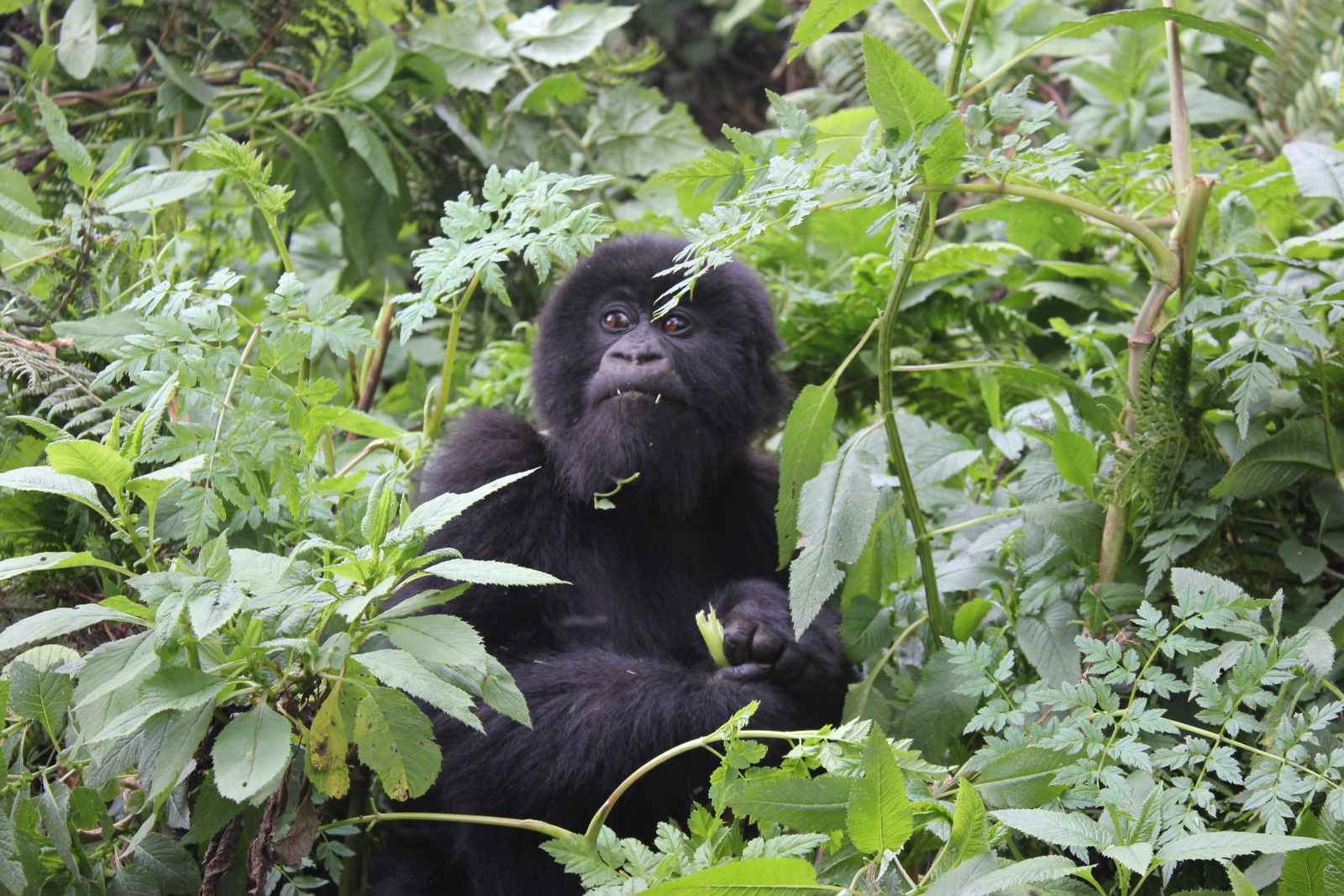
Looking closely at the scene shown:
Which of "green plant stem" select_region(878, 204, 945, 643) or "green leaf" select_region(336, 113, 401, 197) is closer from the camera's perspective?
"green plant stem" select_region(878, 204, 945, 643)

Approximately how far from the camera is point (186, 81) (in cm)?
407

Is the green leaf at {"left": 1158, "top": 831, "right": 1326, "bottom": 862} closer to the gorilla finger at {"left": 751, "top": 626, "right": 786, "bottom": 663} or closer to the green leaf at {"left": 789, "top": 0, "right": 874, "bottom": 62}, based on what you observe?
the gorilla finger at {"left": 751, "top": 626, "right": 786, "bottom": 663}

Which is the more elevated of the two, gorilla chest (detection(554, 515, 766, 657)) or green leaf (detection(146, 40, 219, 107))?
green leaf (detection(146, 40, 219, 107))

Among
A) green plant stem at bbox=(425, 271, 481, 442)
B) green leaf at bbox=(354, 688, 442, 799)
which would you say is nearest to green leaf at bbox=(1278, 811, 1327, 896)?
green leaf at bbox=(354, 688, 442, 799)

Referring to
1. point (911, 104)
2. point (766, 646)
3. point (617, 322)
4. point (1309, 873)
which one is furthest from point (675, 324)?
point (1309, 873)

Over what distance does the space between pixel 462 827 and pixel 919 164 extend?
1.70 m

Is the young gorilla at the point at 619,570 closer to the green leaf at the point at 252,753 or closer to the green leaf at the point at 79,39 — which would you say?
the green leaf at the point at 252,753

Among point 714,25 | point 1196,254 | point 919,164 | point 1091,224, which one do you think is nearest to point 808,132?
point 919,164

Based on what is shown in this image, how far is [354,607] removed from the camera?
192cm

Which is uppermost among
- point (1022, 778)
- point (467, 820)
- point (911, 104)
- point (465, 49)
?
point (911, 104)

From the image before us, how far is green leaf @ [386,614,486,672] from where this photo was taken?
1.95 meters

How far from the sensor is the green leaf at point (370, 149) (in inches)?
162

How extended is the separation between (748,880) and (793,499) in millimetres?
933

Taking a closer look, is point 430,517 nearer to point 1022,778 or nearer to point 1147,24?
point 1022,778
